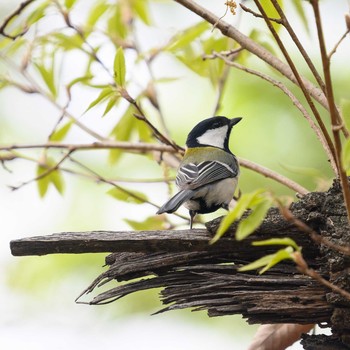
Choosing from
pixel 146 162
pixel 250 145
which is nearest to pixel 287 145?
pixel 250 145

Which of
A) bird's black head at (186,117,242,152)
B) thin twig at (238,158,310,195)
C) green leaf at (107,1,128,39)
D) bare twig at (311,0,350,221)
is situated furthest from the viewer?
bird's black head at (186,117,242,152)

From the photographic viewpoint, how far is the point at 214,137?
2605 mm

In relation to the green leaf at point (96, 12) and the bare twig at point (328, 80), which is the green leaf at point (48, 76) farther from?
the bare twig at point (328, 80)

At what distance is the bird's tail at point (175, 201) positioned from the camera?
6.02 feet

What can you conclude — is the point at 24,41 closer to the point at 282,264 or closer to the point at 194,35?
the point at 194,35

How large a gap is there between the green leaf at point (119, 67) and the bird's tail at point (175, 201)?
341mm

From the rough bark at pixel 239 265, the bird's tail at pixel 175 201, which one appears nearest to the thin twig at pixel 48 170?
the bird's tail at pixel 175 201

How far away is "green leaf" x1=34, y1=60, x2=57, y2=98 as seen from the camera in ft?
6.81

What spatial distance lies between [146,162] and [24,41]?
4.19 feet

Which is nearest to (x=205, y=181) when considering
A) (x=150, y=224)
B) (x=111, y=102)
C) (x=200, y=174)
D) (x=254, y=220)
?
(x=200, y=174)

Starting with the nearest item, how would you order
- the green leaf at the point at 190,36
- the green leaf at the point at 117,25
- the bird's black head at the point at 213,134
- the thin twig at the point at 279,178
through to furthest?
the thin twig at the point at 279,178, the green leaf at the point at 190,36, the green leaf at the point at 117,25, the bird's black head at the point at 213,134

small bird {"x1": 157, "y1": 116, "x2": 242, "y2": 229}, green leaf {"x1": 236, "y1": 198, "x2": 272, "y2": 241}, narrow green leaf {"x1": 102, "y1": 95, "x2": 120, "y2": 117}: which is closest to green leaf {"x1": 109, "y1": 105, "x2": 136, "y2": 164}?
small bird {"x1": 157, "y1": 116, "x2": 242, "y2": 229}

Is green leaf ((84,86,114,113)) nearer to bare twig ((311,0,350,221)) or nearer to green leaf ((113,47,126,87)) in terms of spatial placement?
green leaf ((113,47,126,87))

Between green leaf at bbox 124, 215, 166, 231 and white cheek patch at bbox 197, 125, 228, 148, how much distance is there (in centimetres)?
48
